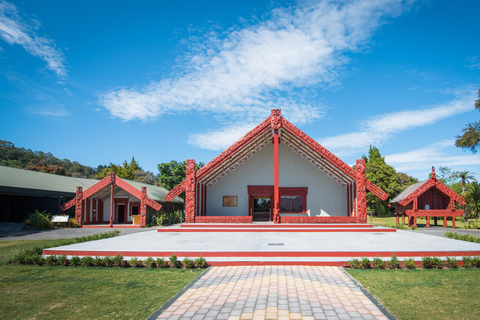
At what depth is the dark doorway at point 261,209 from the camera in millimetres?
21712

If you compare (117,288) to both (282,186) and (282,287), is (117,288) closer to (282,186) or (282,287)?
(282,287)

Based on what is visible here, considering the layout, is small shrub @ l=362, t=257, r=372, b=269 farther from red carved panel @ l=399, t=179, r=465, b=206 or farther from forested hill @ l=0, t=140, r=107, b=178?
forested hill @ l=0, t=140, r=107, b=178

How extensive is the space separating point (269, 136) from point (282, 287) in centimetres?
1393

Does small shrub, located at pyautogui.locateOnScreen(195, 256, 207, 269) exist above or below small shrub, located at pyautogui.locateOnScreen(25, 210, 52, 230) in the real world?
above

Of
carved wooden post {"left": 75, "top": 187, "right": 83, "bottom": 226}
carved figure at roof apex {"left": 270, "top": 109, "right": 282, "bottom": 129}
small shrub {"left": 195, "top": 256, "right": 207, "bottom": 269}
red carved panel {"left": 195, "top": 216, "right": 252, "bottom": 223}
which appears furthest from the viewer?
carved wooden post {"left": 75, "top": 187, "right": 83, "bottom": 226}

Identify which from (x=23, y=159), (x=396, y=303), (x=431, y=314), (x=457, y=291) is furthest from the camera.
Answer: (x=23, y=159)

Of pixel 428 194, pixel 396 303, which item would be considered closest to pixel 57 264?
pixel 396 303

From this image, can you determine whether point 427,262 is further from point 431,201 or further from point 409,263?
point 431,201

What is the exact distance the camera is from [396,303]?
5086 mm

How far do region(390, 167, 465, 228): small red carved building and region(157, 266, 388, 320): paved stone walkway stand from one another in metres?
16.6

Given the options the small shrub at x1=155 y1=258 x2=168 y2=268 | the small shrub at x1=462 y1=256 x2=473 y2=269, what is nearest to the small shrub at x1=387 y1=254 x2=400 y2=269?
the small shrub at x1=462 y1=256 x2=473 y2=269

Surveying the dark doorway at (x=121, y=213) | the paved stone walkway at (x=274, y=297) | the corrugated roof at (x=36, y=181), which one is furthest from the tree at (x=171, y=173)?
the paved stone walkway at (x=274, y=297)

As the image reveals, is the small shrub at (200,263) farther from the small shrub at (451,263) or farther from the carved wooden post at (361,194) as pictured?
the carved wooden post at (361,194)

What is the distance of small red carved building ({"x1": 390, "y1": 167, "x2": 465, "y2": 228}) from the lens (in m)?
20.6
